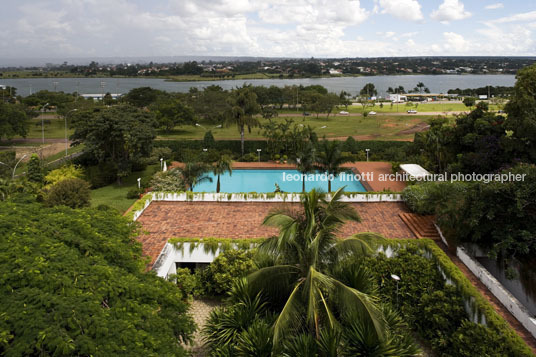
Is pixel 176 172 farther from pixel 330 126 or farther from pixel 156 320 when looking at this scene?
pixel 330 126

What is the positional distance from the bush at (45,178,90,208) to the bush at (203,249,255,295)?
9764 mm

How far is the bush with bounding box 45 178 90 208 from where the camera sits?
773 inches

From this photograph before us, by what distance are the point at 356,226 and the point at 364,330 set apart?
953cm

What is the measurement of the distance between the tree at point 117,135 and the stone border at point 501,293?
72.8ft

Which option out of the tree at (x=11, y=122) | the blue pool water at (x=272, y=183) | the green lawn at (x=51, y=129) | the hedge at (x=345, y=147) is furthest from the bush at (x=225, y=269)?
the green lawn at (x=51, y=129)

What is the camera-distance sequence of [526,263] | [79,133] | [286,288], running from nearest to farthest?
[286,288] < [526,263] < [79,133]

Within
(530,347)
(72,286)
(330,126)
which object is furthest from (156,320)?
(330,126)

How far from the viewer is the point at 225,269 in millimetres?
13297

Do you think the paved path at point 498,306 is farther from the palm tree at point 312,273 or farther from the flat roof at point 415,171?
the flat roof at point 415,171

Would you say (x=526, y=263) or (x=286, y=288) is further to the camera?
(x=526, y=263)

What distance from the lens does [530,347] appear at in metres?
9.23

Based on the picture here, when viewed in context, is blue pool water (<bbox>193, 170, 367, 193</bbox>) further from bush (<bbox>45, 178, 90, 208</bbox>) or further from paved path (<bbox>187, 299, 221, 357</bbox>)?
paved path (<bbox>187, 299, 221, 357</bbox>)

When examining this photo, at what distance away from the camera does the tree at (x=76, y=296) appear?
20.4ft

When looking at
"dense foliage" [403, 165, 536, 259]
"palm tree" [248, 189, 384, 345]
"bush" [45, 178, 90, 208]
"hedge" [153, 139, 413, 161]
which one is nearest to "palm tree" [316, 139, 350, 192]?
"dense foliage" [403, 165, 536, 259]
